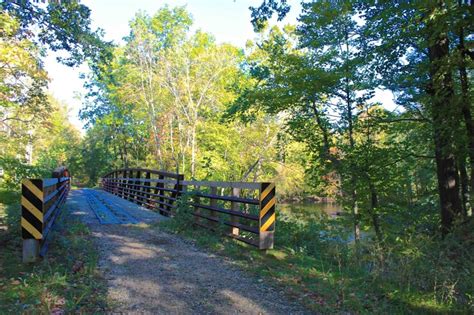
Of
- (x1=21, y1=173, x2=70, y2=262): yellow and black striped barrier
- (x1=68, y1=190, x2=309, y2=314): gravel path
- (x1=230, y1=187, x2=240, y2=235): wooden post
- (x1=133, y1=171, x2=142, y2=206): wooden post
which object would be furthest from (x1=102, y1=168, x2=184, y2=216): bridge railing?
(x1=21, y1=173, x2=70, y2=262): yellow and black striped barrier

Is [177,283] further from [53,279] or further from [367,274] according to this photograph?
[367,274]

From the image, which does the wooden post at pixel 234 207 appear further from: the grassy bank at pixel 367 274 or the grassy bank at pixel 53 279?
the grassy bank at pixel 53 279

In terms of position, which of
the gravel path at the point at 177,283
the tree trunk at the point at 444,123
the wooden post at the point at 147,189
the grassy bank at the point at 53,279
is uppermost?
the tree trunk at the point at 444,123

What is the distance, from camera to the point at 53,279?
381cm

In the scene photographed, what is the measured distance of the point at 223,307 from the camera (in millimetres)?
3666

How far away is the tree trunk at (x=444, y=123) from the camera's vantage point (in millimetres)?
6984

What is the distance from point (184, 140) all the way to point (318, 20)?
17.8 m

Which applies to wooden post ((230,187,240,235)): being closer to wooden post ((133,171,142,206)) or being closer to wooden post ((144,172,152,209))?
wooden post ((144,172,152,209))

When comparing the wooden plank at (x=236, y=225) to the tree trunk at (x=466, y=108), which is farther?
the tree trunk at (x=466, y=108)

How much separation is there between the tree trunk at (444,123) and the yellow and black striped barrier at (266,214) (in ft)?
12.6

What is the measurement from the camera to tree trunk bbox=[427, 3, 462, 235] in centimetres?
698

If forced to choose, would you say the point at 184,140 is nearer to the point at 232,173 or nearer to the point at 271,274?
the point at 232,173

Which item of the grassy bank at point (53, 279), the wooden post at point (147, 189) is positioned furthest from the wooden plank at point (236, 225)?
the wooden post at point (147, 189)

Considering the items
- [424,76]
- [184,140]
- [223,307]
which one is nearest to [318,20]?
[424,76]
